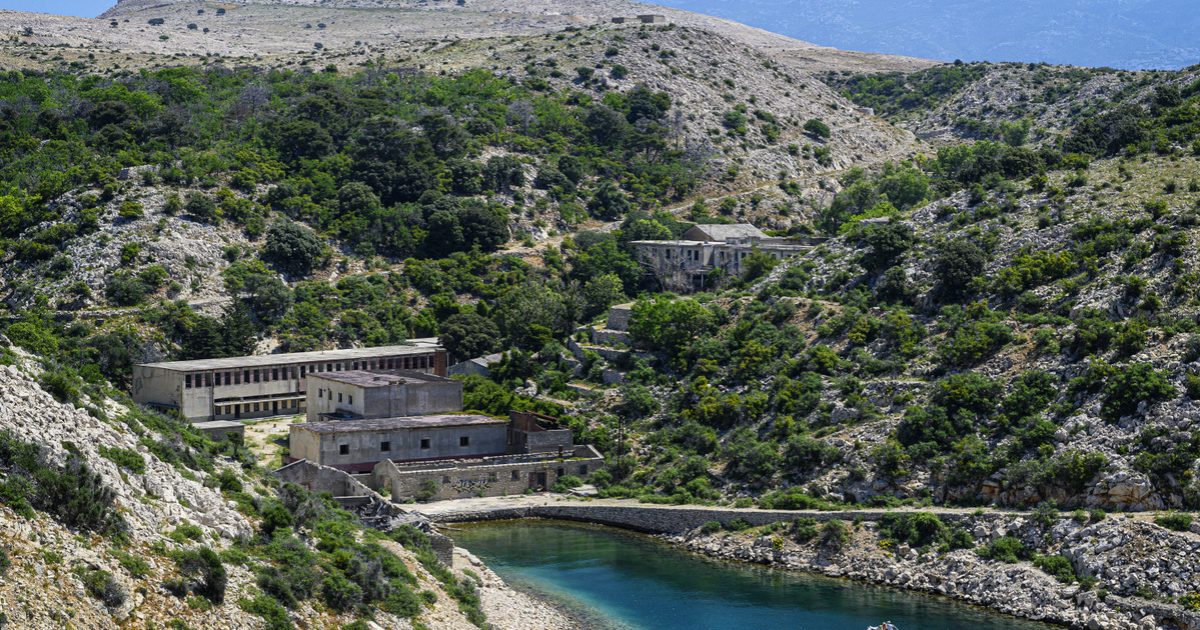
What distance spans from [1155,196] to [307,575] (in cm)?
5895

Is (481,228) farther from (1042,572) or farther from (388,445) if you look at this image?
(1042,572)

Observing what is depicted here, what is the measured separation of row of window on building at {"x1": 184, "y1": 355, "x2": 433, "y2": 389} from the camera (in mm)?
96000

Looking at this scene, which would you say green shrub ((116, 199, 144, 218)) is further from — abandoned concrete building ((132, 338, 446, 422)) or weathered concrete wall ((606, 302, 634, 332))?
weathered concrete wall ((606, 302, 634, 332))

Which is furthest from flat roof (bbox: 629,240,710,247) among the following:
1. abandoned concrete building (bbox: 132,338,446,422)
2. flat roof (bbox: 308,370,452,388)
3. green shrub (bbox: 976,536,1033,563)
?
green shrub (bbox: 976,536,1033,563)

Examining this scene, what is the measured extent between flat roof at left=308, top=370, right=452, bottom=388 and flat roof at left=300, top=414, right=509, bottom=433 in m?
2.21

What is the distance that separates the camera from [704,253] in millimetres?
121250

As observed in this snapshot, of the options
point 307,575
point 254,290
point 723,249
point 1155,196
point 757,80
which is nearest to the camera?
point 307,575

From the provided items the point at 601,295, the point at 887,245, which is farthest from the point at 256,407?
the point at 887,245

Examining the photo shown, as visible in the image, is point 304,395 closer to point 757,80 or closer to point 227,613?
point 227,613

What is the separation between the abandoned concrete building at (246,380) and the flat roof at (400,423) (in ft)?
31.1

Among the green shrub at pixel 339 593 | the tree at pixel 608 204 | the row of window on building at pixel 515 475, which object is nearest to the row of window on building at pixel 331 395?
the row of window on building at pixel 515 475

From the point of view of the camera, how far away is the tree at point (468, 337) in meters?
105

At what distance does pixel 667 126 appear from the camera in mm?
156750

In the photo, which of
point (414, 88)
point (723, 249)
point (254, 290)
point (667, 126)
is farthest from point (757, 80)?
point (254, 290)
